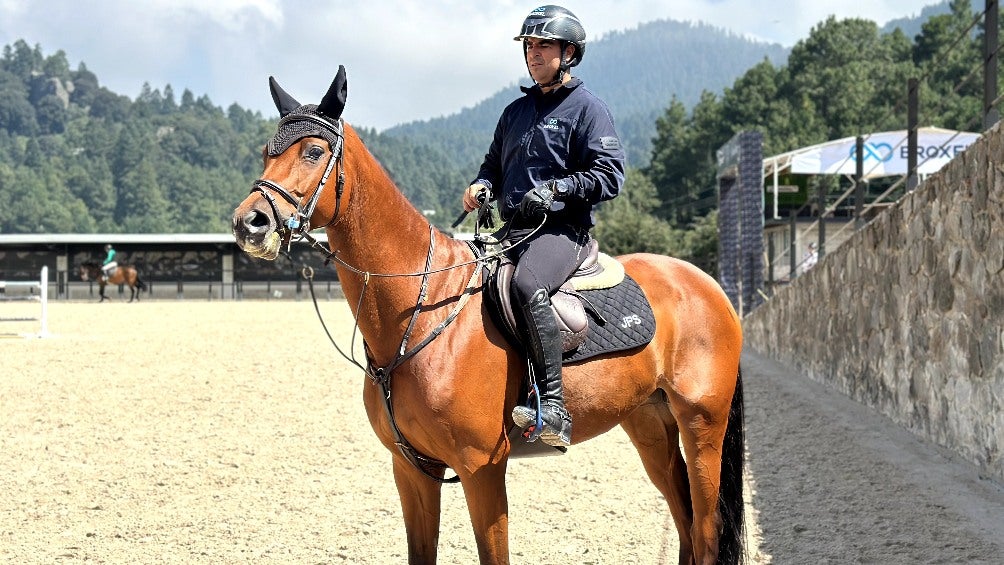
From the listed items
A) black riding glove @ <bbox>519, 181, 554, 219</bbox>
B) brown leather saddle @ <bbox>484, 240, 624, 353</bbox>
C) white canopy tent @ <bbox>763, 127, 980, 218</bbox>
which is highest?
white canopy tent @ <bbox>763, 127, 980, 218</bbox>

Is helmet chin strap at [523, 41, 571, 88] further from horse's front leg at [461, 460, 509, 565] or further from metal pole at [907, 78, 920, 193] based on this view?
metal pole at [907, 78, 920, 193]

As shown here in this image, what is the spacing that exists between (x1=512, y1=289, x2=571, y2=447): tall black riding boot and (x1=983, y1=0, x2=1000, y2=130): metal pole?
5321 mm

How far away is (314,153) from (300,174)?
97 millimetres


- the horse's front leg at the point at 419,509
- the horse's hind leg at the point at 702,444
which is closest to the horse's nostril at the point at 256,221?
the horse's front leg at the point at 419,509

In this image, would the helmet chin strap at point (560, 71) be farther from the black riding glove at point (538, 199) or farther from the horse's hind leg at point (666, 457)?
the horse's hind leg at point (666, 457)

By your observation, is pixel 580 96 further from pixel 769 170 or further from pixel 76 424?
pixel 769 170

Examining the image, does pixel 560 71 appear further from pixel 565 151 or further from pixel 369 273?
pixel 369 273

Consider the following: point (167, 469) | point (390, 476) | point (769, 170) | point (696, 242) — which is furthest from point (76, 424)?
point (696, 242)

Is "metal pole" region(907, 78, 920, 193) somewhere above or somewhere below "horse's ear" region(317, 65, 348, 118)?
above

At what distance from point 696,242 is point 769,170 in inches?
1208

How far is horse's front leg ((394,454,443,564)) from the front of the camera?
386 centimetres

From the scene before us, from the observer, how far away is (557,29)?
13.1 feet

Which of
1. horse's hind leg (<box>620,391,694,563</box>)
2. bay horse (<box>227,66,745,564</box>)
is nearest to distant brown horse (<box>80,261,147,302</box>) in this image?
horse's hind leg (<box>620,391,694,563</box>)

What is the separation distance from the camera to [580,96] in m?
4.05
